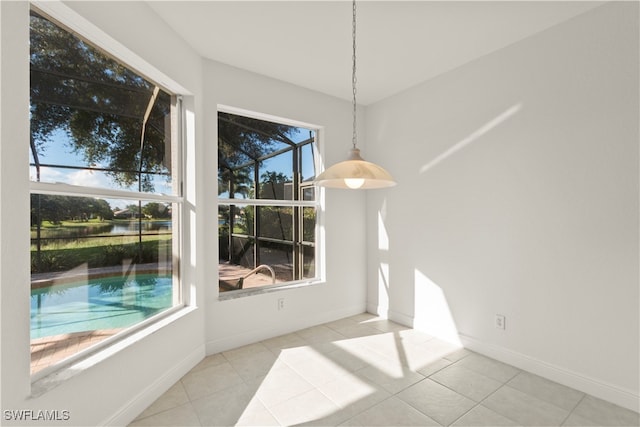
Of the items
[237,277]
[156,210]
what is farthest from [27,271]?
[237,277]

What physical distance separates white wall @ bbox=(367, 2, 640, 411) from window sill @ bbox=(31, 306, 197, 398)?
8.77 ft

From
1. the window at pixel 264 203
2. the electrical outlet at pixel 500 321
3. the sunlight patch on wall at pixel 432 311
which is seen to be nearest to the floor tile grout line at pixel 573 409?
the electrical outlet at pixel 500 321

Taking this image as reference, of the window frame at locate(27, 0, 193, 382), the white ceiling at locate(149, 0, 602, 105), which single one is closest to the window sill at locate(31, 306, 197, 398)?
the window frame at locate(27, 0, 193, 382)

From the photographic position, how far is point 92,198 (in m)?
1.88

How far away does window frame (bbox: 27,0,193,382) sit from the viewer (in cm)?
158

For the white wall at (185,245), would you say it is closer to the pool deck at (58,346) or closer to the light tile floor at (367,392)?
the pool deck at (58,346)

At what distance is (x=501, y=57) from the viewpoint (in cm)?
270

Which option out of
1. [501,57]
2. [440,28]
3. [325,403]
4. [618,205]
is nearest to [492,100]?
[501,57]

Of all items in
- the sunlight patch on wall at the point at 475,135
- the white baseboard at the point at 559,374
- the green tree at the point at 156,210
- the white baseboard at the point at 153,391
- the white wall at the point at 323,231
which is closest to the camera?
the white baseboard at the point at 153,391

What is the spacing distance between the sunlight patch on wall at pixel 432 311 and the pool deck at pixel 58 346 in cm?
299

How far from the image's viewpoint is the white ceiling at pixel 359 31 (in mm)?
2152

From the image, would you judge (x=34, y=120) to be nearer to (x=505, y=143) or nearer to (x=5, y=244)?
(x=5, y=244)

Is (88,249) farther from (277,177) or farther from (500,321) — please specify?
(500,321)

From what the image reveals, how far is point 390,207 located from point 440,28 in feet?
6.53
